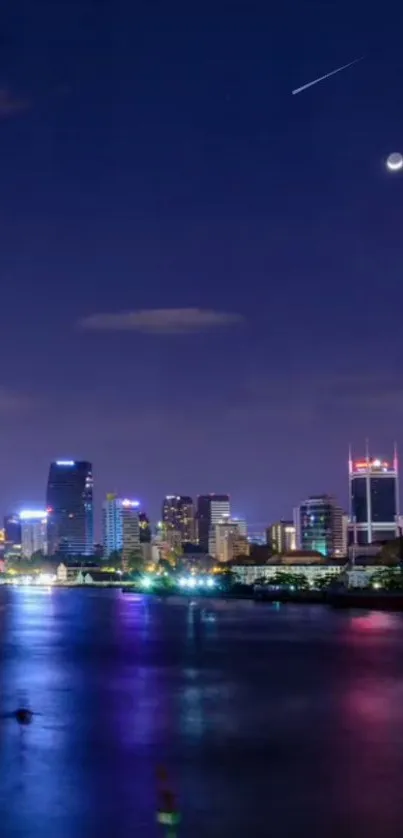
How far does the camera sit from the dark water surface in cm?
2189

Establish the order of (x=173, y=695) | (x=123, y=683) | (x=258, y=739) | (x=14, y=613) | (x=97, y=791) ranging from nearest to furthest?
1. (x=97, y=791)
2. (x=258, y=739)
3. (x=173, y=695)
4. (x=123, y=683)
5. (x=14, y=613)

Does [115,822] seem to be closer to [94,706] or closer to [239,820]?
[239,820]

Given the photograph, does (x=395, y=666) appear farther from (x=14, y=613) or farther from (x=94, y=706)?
(x=14, y=613)

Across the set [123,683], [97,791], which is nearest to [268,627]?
[123,683]

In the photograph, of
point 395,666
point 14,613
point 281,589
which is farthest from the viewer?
point 281,589

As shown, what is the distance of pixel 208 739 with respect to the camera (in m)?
31.5

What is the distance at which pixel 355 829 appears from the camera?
20.6 metres

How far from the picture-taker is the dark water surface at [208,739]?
2189 cm

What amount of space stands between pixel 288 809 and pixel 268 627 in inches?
2685

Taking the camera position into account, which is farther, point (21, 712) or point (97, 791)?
point (21, 712)

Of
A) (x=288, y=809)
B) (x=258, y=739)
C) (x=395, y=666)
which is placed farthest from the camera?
(x=395, y=666)

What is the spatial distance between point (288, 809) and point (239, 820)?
1.47 meters

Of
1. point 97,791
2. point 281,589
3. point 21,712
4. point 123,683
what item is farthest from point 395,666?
point 281,589

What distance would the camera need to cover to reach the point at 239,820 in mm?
21375
